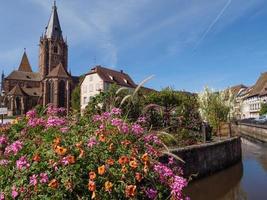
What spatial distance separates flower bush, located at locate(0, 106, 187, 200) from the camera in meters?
3.26

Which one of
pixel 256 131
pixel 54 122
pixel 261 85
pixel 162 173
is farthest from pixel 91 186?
pixel 261 85

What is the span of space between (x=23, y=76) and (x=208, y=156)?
331 ft

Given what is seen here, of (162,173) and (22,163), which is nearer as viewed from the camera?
(22,163)

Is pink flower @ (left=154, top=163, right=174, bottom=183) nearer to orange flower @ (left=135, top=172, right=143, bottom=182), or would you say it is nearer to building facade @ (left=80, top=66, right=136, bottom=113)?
orange flower @ (left=135, top=172, right=143, bottom=182)

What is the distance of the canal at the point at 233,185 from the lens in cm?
1171

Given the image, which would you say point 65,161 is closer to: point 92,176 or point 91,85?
point 92,176

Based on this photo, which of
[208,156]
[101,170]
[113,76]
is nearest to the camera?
[101,170]

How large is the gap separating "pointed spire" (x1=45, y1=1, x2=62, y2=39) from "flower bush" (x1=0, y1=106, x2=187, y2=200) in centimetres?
10565

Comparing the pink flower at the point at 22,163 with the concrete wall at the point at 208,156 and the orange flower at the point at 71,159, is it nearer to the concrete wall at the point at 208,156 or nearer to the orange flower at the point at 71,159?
the orange flower at the point at 71,159

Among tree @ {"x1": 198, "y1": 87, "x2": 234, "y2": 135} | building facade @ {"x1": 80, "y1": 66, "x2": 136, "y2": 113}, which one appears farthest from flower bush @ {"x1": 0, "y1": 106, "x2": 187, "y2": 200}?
building facade @ {"x1": 80, "y1": 66, "x2": 136, "y2": 113}

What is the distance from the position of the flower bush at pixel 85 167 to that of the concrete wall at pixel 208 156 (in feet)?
Result: 26.3

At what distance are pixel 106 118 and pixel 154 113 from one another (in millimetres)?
10615

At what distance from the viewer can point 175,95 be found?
3216cm

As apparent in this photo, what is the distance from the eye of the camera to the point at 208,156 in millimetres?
15984
